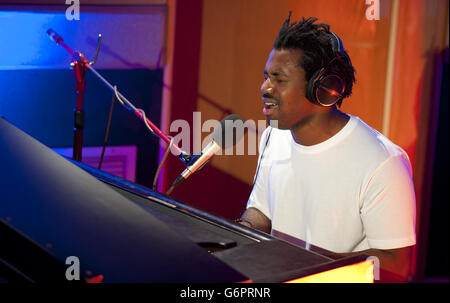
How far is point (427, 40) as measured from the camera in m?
3.06

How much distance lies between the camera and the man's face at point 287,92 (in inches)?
68.1

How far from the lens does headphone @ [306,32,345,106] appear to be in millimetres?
1643

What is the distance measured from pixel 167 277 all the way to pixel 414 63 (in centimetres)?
270

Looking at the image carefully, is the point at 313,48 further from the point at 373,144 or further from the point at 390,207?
the point at 390,207

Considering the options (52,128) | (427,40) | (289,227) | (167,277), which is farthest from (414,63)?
(167,277)

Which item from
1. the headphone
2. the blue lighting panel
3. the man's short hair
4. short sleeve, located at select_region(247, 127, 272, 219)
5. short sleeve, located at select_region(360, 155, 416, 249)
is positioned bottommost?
short sleeve, located at select_region(360, 155, 416, 249)

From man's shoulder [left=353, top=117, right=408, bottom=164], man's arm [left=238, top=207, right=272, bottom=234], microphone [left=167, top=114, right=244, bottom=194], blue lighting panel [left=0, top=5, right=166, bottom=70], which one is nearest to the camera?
microphone [left=167, top=114, right=244, bottom=194]

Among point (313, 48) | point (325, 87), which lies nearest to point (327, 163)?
point (325, 87)

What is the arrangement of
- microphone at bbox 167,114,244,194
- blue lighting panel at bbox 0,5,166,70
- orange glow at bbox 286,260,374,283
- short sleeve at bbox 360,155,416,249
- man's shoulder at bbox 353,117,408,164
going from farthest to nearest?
blue lighting panel at bbox 0,5,166,70
man's shoulder at bbox 353,117,408,164
short sleeve at bbox 360,155,416,249
microphone at bbox 167,114,244,194
orange glow at bbox 286,260,374,283

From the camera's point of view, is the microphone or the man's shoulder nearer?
the microphone

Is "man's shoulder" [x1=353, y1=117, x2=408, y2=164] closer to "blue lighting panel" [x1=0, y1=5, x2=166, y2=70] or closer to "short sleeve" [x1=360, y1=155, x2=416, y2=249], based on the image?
"short sleeve" [x1=360, y1=155, x2=416, y2=249]

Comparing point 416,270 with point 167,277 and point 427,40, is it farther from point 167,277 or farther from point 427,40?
point 167,277

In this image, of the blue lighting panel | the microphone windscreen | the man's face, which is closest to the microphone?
the microphone windscreen

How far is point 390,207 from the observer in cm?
156
